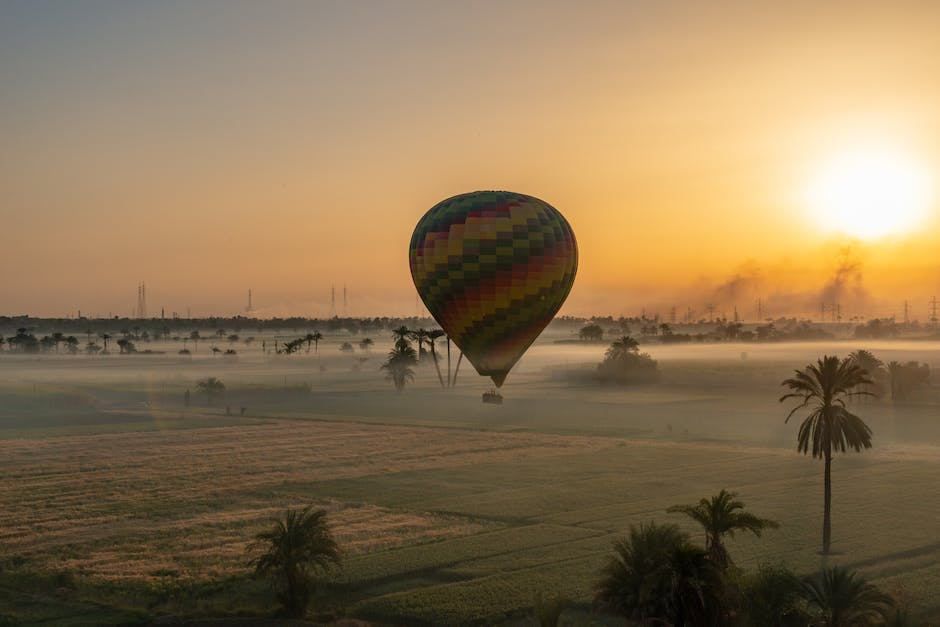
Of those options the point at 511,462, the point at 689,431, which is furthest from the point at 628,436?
the point at 511,462

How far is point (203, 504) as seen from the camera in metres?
64.5

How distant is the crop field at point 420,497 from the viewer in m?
43.9

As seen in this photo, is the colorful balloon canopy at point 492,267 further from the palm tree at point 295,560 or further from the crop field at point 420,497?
the palm tree at point 295,560

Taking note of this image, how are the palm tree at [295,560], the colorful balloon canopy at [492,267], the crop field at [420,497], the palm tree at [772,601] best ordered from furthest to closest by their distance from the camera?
the colorful balloon canopy at [492,267] < the crop field at [420,497] < the palm tree at [295,560] < the palm tree at [772,601]

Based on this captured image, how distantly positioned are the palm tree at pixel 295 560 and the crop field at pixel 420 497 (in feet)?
3.66

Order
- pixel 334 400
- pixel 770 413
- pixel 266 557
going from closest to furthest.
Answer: pixel 266 557 < pixel 770 413 < pixel 334 400

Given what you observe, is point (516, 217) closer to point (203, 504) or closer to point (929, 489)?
point (203, 504)

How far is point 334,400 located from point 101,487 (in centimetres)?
7639

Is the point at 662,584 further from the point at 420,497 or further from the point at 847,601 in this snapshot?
the point at 420,497

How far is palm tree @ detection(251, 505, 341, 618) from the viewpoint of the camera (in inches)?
1628

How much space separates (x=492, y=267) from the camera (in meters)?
59.1

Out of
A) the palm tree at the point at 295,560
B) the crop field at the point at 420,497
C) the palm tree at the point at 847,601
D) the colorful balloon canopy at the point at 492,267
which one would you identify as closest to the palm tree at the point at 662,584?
the crop field at the point at 420,497

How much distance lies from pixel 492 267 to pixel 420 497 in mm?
17516

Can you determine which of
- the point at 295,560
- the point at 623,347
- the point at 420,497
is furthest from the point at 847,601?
the point at 623,347
